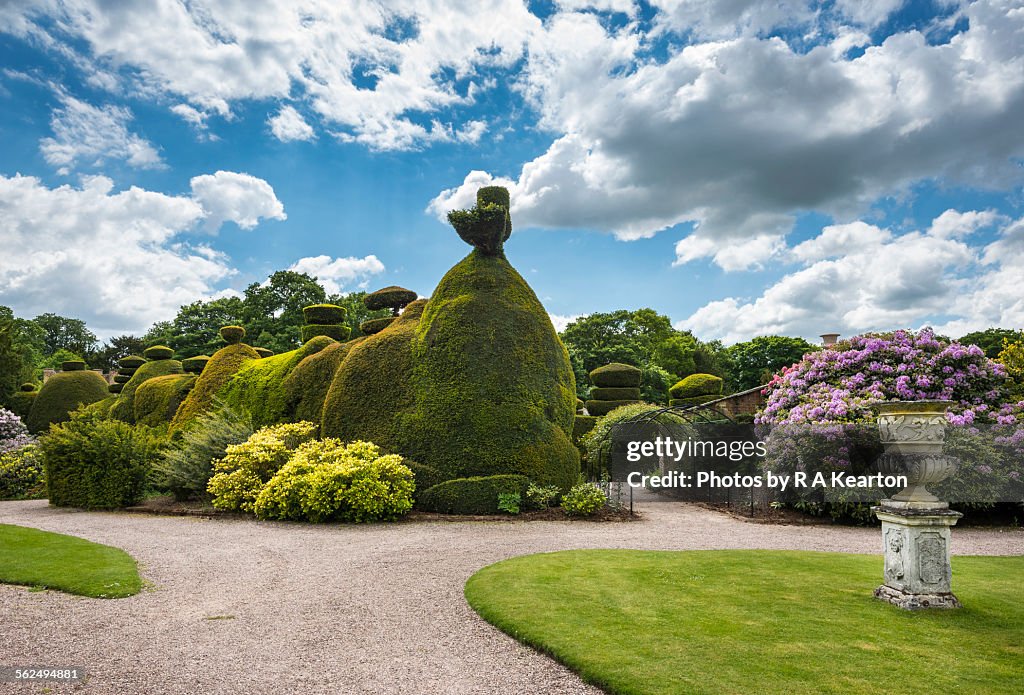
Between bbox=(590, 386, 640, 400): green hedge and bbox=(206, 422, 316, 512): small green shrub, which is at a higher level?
bbox=(590, 386, 640, 400): green hedge

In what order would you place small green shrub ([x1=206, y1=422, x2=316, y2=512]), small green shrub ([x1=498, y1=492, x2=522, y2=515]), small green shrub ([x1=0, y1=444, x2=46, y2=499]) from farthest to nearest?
1. small green shrub ([x1=0, y1=444, x2=46, y2=499])
2. small green shrub ([x1=206, y1=422, x2=316, y2=512])
3. small green shrub ([x1=498, y1=492, x2=522, y2=515])

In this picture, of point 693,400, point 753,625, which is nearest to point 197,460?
point 753,625

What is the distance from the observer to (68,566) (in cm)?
680

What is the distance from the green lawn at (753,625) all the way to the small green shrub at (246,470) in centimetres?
663

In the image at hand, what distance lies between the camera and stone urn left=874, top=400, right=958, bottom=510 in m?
5.30

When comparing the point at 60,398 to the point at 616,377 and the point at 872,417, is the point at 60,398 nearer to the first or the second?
the point at 616,377

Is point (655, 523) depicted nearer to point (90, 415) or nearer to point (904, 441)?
point (904, 441)

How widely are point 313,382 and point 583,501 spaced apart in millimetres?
7663

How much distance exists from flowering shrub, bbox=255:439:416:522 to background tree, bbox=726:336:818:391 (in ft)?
132

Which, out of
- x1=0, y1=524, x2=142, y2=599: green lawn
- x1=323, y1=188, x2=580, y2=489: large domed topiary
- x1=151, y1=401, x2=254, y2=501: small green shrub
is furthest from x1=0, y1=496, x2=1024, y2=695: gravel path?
x1=151, y1=401, x2=254, y2=501: small green shrub

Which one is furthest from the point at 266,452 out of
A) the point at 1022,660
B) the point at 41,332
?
the point at 41,332

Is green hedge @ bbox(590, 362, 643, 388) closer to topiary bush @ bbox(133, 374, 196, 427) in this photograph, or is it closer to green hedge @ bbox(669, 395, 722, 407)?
green hedge @ bbox(669, 395, 722, 407)

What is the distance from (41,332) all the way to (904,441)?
69.2 meters

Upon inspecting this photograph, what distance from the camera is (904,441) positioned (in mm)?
5434
